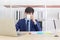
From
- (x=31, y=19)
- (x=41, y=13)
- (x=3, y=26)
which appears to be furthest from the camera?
(x=41, y=13)

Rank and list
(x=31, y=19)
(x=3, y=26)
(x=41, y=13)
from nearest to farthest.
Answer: (x=3, y=26) → (x=31, y=19) → (x=41, y=13)

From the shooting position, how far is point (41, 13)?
1.24 metres
